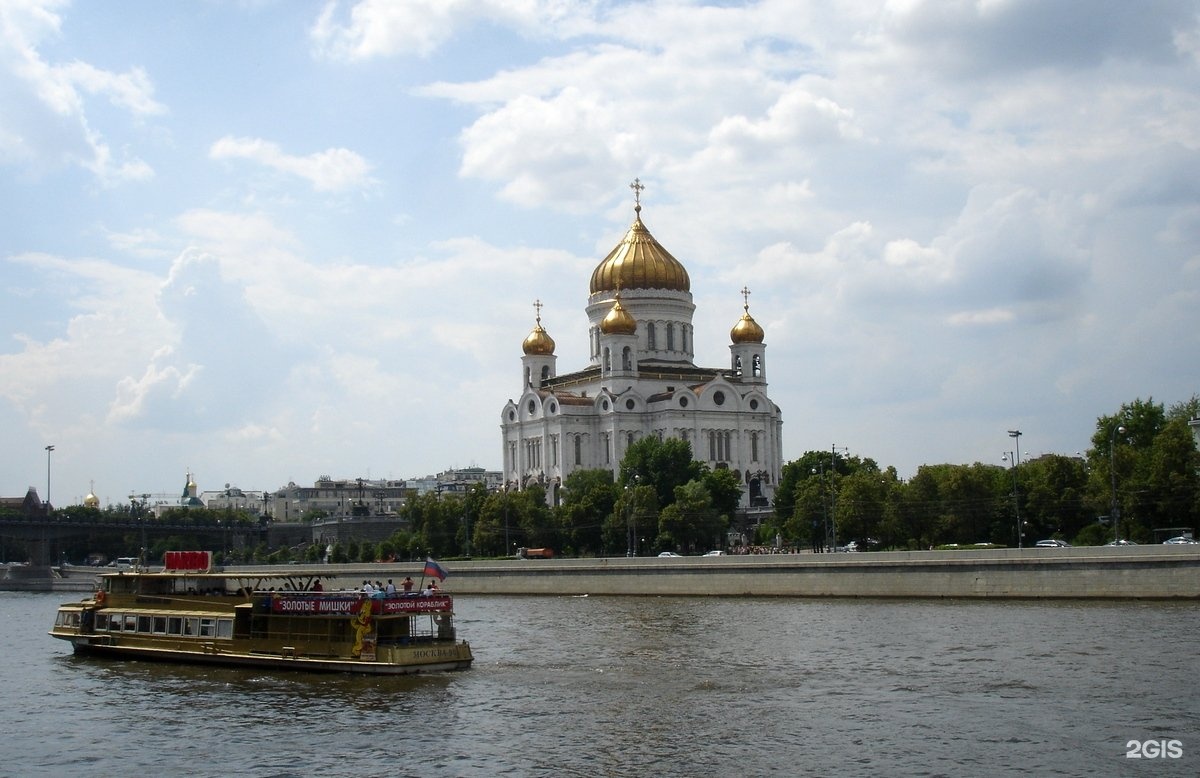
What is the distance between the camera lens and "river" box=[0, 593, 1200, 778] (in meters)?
25.4

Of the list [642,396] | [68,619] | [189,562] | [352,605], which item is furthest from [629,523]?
[352,605]

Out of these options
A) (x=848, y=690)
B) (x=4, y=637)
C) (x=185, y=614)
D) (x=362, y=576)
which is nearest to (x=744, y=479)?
(x=362, y=576)

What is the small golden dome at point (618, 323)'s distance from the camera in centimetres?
10350

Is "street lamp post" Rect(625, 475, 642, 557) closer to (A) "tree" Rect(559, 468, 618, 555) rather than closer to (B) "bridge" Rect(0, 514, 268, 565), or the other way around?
(A) "tree" Rect(559, 468, 618, 555)

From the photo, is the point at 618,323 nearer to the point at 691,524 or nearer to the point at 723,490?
the point at 723,490

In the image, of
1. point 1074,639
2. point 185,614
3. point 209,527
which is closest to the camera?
point 1074,639

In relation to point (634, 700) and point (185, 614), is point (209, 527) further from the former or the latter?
point (634, 700)

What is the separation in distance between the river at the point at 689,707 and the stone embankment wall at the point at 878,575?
7.38ft

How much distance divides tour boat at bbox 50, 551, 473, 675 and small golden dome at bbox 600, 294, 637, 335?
59754 millimetres

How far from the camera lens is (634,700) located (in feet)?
104

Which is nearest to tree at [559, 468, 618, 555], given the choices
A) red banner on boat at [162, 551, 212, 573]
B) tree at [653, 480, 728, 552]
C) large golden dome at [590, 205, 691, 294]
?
tree at [653, 480, 728, 552]

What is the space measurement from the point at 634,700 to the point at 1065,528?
40.1m

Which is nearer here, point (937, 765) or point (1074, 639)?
point (937, 765)

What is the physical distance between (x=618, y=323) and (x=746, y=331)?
12.0 meters
